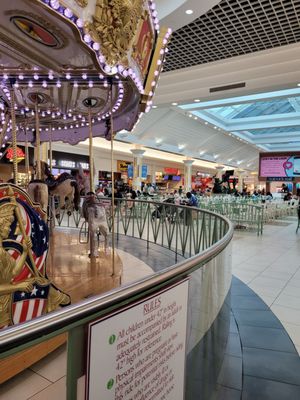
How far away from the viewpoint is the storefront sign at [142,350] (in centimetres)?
95

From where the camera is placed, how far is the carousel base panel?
3504 millimetres

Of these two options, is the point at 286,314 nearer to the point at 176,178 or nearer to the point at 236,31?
the point at 236,31

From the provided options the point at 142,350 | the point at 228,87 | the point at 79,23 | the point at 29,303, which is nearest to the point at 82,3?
the point at 79,23

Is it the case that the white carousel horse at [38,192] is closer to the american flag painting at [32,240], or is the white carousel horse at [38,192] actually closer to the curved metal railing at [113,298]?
the american flag painting at [32,240]

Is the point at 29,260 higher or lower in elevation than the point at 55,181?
lower

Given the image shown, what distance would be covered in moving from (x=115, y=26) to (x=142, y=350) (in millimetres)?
2374

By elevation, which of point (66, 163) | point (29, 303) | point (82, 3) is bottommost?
point (29, 303)

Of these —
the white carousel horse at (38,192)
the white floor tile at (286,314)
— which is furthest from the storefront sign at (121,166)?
the white floor tile at (286,314)

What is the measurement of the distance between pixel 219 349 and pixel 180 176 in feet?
93.0

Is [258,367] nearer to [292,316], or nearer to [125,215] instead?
[292,316]

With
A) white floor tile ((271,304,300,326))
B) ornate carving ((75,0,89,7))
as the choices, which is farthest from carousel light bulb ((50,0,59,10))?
white floor tile ((271,304,300,326))

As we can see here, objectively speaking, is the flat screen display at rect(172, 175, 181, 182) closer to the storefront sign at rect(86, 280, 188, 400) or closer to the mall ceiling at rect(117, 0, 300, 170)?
the mall ceiling at rect(117, 0, 300, 170)

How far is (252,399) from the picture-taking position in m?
2.09

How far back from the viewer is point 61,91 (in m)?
4.72
